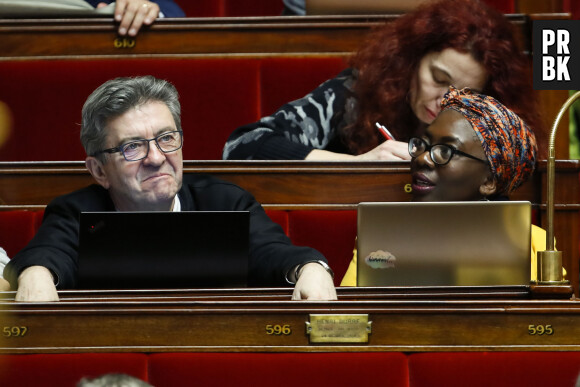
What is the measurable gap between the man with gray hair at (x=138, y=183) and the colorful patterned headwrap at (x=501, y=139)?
1.04ft

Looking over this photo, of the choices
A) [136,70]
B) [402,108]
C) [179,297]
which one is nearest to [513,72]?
[402,108]

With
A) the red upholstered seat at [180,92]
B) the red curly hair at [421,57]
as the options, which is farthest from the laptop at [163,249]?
the red upholstered seat at [180,92]

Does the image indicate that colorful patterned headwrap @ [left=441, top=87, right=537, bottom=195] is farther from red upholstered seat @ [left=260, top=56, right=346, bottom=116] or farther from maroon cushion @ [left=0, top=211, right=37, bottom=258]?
maroon cushion @ [left=0, top=211, right=37, bottom=258]

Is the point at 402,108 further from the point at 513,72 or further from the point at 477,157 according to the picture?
the point at 477,157

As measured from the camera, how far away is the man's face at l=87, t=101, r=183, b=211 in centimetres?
122

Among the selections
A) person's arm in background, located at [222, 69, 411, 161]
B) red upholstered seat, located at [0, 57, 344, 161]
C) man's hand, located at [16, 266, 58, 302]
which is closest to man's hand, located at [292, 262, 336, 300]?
man's hand, located at [16, 266, 58, 302]

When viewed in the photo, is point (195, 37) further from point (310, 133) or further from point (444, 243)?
point (444, 243)

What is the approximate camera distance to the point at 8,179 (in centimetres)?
144

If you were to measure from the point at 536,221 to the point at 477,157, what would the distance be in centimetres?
19

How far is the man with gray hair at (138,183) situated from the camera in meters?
1.17

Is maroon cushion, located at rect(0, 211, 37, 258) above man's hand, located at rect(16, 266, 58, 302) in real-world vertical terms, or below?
above

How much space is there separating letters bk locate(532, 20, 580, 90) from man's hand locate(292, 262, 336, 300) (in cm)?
65

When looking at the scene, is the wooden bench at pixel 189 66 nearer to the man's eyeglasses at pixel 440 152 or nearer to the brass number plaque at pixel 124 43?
the brass number plaque at pixel 124 43

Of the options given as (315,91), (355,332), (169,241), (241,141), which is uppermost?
(315,91)
